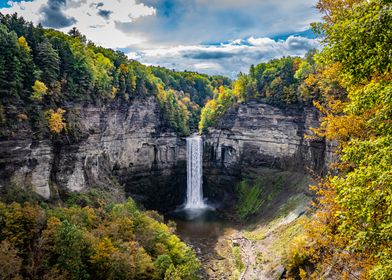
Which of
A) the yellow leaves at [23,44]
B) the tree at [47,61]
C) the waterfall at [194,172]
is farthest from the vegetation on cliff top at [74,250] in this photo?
the waterfall at [194,172]

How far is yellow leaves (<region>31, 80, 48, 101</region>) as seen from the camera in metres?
41.6

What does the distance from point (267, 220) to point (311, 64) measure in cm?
2727

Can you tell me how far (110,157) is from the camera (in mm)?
58062

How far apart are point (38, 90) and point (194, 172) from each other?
3798 centimetres

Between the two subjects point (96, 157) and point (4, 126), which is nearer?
point (4, 126)

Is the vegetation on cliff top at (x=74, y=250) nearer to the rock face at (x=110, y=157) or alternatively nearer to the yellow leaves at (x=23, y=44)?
the rock face at (x=110, y=157)

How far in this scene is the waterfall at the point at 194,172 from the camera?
70.3 m

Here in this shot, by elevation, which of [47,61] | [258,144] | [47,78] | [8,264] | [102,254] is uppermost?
[47,61]

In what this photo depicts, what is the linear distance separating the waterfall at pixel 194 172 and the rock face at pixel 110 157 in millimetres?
1605

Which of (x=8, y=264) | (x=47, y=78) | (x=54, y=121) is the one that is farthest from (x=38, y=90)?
(x=8, y=264)

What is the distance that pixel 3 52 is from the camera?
129 feet

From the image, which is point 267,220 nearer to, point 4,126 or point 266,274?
point 266,274

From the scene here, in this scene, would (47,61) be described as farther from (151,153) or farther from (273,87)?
(273,87)

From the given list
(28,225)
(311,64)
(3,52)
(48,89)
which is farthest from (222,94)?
(28,225)
